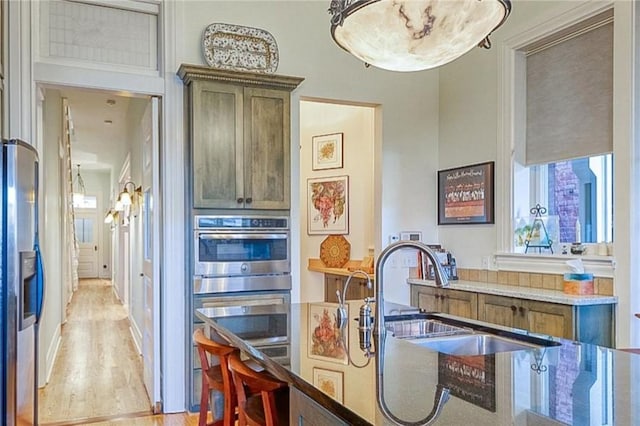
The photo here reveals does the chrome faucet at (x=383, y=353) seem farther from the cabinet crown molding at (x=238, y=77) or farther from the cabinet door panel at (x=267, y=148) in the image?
the cabinet crown molding at (x=238, y=77)

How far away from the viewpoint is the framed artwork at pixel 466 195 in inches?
168

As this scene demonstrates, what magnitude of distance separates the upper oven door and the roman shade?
81.5 inches

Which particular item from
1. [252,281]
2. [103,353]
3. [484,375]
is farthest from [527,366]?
[103,353]

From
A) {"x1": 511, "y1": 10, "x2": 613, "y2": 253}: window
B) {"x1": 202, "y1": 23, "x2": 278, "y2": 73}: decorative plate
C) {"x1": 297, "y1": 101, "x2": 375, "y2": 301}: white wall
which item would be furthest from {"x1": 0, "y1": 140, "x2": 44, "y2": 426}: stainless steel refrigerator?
{"x1": 297, "y1": 101, "x2": 375, "y2": 301}: white wall

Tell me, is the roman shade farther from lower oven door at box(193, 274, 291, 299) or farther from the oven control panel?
lower oven door at box(193, 274, 291, 299)

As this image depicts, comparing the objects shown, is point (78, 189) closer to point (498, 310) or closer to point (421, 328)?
point (498, 310)

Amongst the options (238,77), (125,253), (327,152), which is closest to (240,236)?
(238,77)

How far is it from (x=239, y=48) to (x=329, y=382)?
3.20m

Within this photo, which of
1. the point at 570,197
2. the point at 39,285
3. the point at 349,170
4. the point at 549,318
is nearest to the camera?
the point at 39,285

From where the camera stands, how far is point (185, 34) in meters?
3.94

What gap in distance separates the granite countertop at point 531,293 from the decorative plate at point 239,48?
2258mm

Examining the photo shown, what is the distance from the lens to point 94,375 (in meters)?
4.87

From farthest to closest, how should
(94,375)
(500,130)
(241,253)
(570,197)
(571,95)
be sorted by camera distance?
(94,375) < (500,130) < (241,253) < (570,197) < (571,95)

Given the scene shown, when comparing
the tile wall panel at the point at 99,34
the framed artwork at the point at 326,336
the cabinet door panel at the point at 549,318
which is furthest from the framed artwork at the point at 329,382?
the tile wall panel at the point at 99,34
